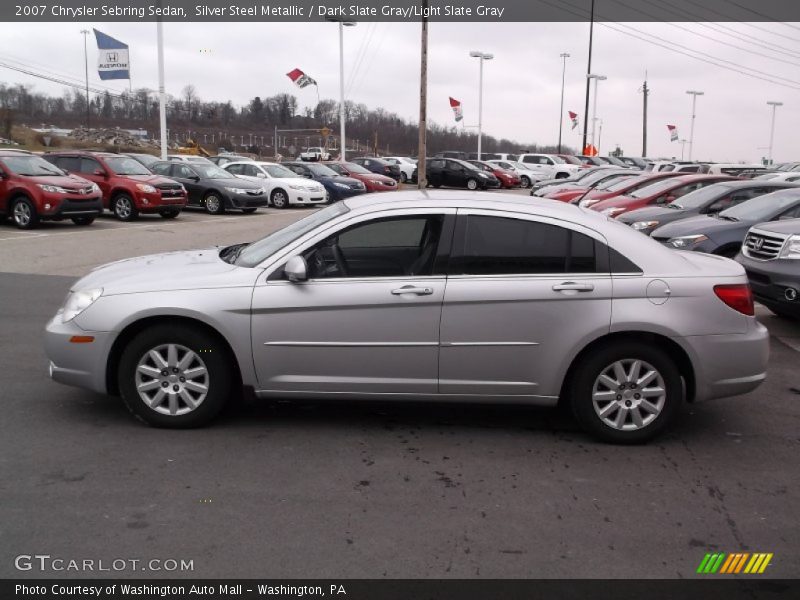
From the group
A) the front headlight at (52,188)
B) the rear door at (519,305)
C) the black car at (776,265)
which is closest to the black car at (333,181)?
the front headlight at (52,188)

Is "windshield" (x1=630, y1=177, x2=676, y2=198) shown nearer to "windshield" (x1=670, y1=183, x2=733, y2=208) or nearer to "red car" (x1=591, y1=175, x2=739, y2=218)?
"red car" (x1=591, y1=175, x2=739, y2=218)

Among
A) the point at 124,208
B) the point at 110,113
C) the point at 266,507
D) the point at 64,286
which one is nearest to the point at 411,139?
the point at 110,113

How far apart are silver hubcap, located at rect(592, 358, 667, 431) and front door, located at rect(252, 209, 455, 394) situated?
1.12m

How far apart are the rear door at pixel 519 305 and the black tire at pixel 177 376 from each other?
1468 mm

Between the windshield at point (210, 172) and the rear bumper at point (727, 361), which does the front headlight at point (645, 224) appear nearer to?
the rear bumper at point (727, 361)

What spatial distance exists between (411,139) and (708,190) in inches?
3633

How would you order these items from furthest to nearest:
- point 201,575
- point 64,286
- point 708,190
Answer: point 708,190 < point 64,286 < point 201,575

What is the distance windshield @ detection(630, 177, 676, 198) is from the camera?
15.6 metres

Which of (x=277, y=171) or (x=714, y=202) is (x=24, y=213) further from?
(x=714, y=202)

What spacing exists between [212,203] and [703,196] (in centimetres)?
1482

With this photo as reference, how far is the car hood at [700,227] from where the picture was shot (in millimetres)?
10164

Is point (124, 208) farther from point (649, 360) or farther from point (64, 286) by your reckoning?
point (649, 360)
